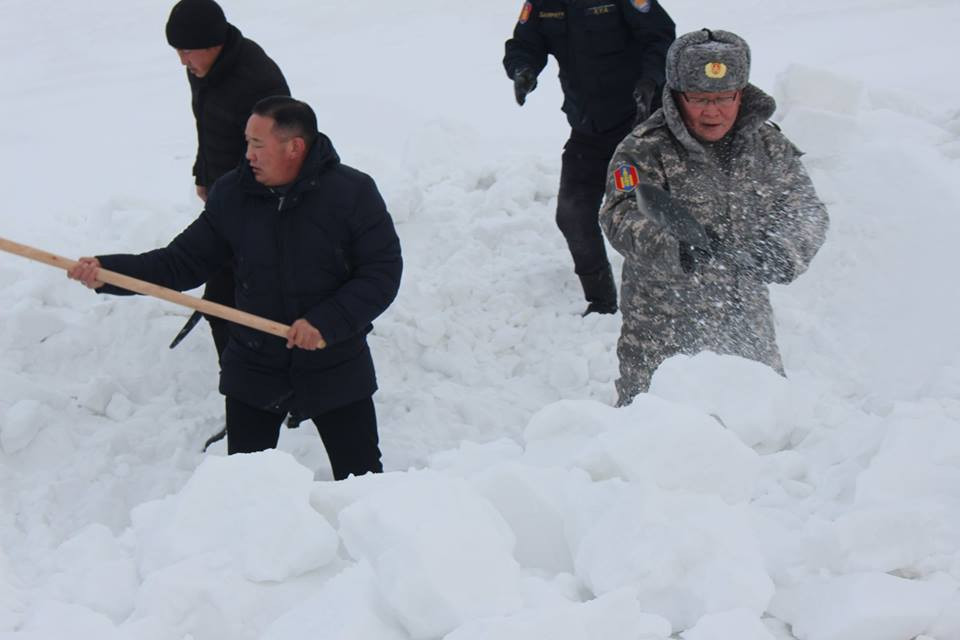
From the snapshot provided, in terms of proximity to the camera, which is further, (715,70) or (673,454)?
(715,70)

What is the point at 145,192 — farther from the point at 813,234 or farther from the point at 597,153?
Answer: the point at 813,234

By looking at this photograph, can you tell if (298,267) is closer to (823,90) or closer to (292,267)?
(292,267)

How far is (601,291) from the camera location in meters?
5.58

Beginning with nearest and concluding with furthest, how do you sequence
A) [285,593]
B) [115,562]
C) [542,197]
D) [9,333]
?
[285,593]
[115,562]
[9,333]
[542,197]

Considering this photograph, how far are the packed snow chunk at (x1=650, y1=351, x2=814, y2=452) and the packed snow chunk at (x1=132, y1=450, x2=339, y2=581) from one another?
1.05m

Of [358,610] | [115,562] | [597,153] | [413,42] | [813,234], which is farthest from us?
[413,42]

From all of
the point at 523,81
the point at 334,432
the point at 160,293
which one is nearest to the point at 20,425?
the point at 160,293

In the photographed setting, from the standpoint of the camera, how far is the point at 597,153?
198 inches

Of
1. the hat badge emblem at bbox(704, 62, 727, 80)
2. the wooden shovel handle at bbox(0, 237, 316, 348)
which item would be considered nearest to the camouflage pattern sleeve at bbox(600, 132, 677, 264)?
the hat badge emblem at bbox(704, 62, 727, 80)

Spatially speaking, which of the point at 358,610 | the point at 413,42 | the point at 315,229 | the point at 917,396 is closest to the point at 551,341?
the point at 917,396

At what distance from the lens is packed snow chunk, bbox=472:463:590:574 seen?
8.02 feet

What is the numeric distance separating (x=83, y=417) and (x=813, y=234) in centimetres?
334

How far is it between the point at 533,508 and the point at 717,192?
56.3 inches

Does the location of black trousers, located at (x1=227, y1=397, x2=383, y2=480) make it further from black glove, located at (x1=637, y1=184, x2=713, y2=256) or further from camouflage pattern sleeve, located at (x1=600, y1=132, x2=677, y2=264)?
black glove, located at (x1=637, y1=184, x2=713, y2=256)
